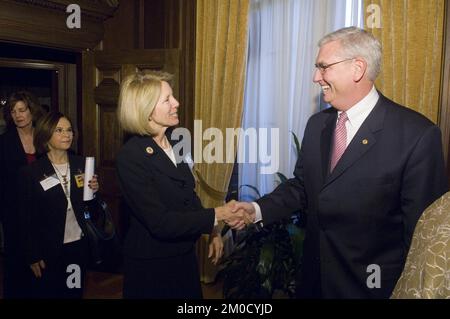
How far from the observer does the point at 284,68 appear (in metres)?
3.72

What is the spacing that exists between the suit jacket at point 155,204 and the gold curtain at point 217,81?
1.88m

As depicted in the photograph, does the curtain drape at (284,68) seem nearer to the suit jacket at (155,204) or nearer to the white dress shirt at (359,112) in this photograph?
the white dress shirt at (359,112)

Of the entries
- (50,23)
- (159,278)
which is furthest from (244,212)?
(50,23)

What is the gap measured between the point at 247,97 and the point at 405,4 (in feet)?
4.78

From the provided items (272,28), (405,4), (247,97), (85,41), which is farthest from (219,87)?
(405,4)

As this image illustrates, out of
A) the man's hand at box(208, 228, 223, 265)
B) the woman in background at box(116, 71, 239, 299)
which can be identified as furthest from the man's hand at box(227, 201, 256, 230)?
the woman in background at box(116, 71, 239, 299)

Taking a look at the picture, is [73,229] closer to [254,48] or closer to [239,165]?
[239,165]

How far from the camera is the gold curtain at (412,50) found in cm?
303

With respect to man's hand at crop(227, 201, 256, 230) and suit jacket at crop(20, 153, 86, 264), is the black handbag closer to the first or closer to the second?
suit jacket at crop(20, 153, 86, 264)

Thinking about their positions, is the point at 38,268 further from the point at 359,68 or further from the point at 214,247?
the point at 359,68

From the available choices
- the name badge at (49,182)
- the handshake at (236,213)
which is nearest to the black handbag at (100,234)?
A: the name badge at (49,182)

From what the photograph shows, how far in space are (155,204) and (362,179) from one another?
33.4 inches

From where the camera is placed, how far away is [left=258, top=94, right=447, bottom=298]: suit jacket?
1.68 meters

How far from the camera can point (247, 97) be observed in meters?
3.95
